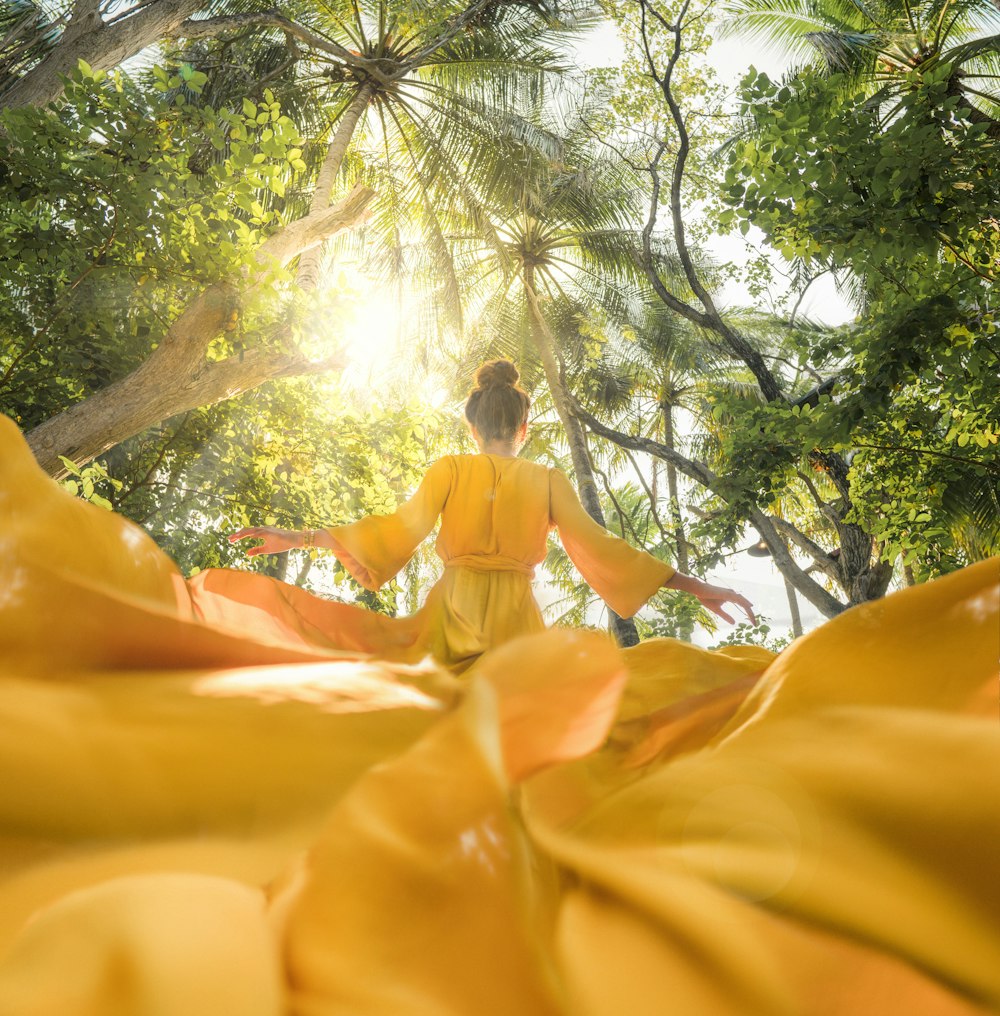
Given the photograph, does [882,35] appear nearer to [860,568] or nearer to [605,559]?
[860,568]

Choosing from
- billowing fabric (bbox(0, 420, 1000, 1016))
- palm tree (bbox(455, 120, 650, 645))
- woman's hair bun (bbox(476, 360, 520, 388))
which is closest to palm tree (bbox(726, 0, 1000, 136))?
palm tree (bbox(455, 120, 650, 645))

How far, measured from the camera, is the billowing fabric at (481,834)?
1.96 ft


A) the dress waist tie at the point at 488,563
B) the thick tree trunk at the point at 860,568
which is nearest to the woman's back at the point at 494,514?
the dress waist tie at the point at 488,563

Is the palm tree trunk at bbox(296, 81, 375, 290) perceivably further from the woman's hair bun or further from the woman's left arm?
the woman's left arm

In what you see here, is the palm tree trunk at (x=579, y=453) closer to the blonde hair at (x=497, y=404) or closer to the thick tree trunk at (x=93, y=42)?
the blonde hair at (x=497, y=404)

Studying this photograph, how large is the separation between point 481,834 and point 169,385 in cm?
339

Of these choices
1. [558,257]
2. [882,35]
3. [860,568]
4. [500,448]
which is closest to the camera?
[500,448]

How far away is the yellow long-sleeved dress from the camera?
7.47 ft

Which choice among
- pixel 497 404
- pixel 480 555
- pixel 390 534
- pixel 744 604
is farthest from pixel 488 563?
pixel 744 604

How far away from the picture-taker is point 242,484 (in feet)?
17.0

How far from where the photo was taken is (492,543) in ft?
8.25

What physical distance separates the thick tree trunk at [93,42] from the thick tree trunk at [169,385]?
171 cm

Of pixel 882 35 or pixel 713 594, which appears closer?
pixel 713 594

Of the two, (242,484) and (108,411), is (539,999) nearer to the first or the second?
(108,411)
